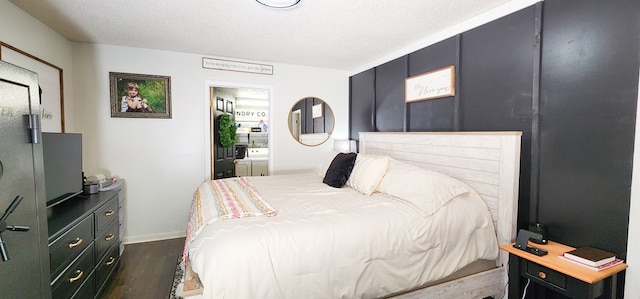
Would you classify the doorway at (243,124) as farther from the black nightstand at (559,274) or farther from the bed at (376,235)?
the black nightstand at (559,274)

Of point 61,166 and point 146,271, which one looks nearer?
point 61,166

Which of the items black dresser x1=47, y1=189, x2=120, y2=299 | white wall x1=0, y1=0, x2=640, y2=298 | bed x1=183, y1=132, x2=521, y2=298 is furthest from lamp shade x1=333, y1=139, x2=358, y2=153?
black dresser x1=47, y1=189, x2=120, y2=299

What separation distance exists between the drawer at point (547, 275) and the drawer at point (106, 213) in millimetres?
3066

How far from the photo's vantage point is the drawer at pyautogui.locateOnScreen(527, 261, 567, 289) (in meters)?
1.53

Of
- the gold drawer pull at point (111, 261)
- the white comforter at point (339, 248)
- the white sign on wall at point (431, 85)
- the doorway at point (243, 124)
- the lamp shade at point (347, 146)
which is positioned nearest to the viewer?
the white comforter at point (339, 248)

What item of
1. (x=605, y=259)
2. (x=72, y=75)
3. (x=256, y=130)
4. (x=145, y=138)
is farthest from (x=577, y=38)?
(x=256, y=130)

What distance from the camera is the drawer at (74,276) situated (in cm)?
156

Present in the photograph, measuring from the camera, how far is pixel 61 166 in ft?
6.95

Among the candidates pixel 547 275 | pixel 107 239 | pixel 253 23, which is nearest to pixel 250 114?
pixel 253 23

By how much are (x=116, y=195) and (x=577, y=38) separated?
3.87m

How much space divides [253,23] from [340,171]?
1.64m

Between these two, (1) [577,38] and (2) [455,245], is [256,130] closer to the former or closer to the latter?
(2) [455,245]

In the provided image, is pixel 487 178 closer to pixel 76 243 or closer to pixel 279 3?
pixel 279 3

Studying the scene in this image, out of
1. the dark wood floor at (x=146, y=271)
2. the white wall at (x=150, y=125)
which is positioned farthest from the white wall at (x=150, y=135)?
the dark wood floor at (x=146, y=271)
